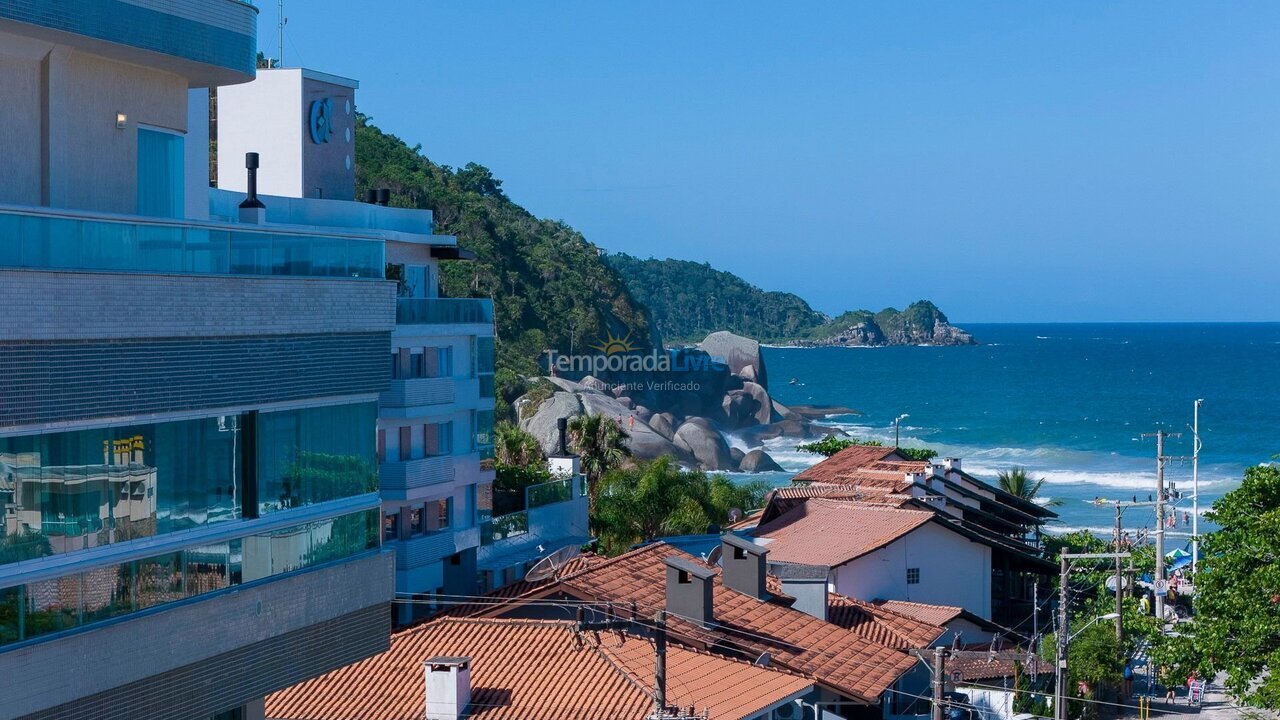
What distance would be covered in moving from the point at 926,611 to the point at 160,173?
23.7 m

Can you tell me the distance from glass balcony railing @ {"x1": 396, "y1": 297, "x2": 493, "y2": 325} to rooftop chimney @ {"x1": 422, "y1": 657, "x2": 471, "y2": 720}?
1483cm

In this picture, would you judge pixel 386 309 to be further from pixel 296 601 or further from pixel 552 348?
pixel 552 348

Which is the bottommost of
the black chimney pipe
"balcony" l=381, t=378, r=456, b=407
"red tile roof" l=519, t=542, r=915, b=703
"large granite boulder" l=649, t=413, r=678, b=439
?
"large granite boulder" l=649, t=413, r=678, b=439

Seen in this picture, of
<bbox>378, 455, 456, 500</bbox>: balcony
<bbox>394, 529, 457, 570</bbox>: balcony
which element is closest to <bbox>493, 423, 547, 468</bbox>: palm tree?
<bbox>394, 529, 457, 570</bbox>: balcony

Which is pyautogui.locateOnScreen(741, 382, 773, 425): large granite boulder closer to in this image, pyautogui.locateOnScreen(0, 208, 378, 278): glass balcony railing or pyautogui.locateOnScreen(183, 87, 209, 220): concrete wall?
pyautogui.locateOnScreen(183, 87, 209, 220): concrete wall

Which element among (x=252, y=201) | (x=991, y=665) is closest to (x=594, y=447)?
(x=991, y=665)

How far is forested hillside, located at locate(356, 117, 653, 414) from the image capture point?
109562mm

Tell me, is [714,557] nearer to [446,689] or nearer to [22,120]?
[446,689]

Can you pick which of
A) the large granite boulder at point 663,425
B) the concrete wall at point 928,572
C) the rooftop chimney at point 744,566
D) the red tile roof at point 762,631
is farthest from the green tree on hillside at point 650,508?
the large granite boulder at point 663,425

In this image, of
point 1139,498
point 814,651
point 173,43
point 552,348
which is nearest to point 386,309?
point 173,43

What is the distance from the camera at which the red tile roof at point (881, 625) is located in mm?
29781

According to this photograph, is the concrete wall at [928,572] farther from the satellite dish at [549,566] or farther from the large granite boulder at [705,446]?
the large granite boulder at [705,446]

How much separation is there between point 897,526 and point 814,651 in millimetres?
11177

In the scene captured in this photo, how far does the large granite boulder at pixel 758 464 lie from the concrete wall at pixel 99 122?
9624 centimetres
